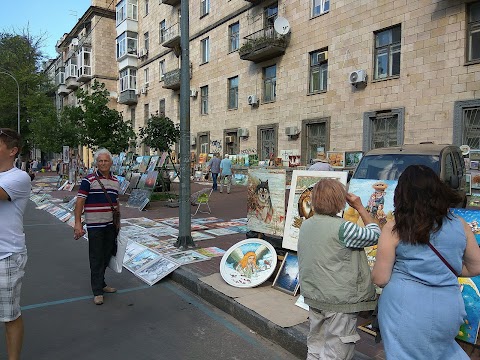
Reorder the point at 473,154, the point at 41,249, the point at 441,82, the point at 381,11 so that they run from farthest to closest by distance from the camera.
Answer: the point at 381,11
the point at 441,82
the point at 473,154
the point at 41,249

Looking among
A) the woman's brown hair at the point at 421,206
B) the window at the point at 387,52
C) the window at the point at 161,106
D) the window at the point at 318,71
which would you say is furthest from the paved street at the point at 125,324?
the window at the point at 161,106

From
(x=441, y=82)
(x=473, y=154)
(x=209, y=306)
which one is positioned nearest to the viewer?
(x=209, y=306)

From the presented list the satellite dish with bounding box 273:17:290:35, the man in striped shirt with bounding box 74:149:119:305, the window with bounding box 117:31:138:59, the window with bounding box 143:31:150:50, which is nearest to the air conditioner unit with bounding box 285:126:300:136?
the satellite dish with bounding box 273:17:290:35

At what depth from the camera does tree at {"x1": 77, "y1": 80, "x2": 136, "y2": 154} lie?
15883 mm

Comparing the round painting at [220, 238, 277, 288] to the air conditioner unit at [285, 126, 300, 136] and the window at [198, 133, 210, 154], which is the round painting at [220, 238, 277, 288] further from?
the window at [198, 133, 210, 154]

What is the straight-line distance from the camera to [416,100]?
1341 centimetres

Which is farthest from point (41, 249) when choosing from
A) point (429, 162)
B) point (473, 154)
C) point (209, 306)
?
point (473, 154)

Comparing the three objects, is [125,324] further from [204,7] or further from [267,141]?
[204,7]

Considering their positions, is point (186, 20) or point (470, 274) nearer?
point (470, 274)

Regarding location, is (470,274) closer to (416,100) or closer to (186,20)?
(186,20)

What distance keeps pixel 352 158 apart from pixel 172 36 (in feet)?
62.3

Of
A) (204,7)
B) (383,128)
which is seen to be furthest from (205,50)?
(383,128)

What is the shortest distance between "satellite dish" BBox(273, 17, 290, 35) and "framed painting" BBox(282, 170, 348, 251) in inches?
599

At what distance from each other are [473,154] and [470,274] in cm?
1011
